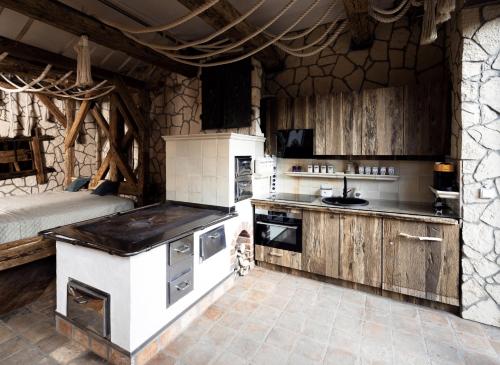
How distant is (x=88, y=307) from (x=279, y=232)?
6.51ft

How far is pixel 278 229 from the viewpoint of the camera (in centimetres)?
318

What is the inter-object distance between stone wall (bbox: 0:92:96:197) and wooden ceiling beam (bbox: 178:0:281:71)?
4781mm

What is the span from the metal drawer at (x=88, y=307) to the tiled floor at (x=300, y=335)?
0.66ft

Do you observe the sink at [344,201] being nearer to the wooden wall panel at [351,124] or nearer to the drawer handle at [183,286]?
the wooden wall panel at [351,124]

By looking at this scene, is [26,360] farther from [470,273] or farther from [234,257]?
[470,273]

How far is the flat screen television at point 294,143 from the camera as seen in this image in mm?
3270

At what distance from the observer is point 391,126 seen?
110 inches

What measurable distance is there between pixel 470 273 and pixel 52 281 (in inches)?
166

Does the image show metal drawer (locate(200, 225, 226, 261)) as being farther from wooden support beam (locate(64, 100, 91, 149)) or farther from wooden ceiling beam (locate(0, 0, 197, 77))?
wooden support beam (locate(64, 100, 91, 149))

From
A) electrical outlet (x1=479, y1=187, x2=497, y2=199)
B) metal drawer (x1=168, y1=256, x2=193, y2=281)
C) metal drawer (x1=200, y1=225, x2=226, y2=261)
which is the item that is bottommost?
metal drawer (x1=168, y1=256, x2=193, y2=281)

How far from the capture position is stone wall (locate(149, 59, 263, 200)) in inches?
139

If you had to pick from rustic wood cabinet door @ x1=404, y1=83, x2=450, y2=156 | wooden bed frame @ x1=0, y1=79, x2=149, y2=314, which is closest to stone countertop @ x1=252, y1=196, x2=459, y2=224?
rustic wood cabinet door @ x1=404, y1=83, x2=450, y2=156

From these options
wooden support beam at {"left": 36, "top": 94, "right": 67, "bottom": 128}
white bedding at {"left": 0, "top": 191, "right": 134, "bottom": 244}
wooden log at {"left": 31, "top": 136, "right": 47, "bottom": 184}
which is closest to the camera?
white bedding at {"left": 0, "top": 191, "right": 134, "bottom": 244}

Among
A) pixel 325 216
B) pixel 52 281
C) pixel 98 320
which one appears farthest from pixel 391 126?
pixel 52 281
